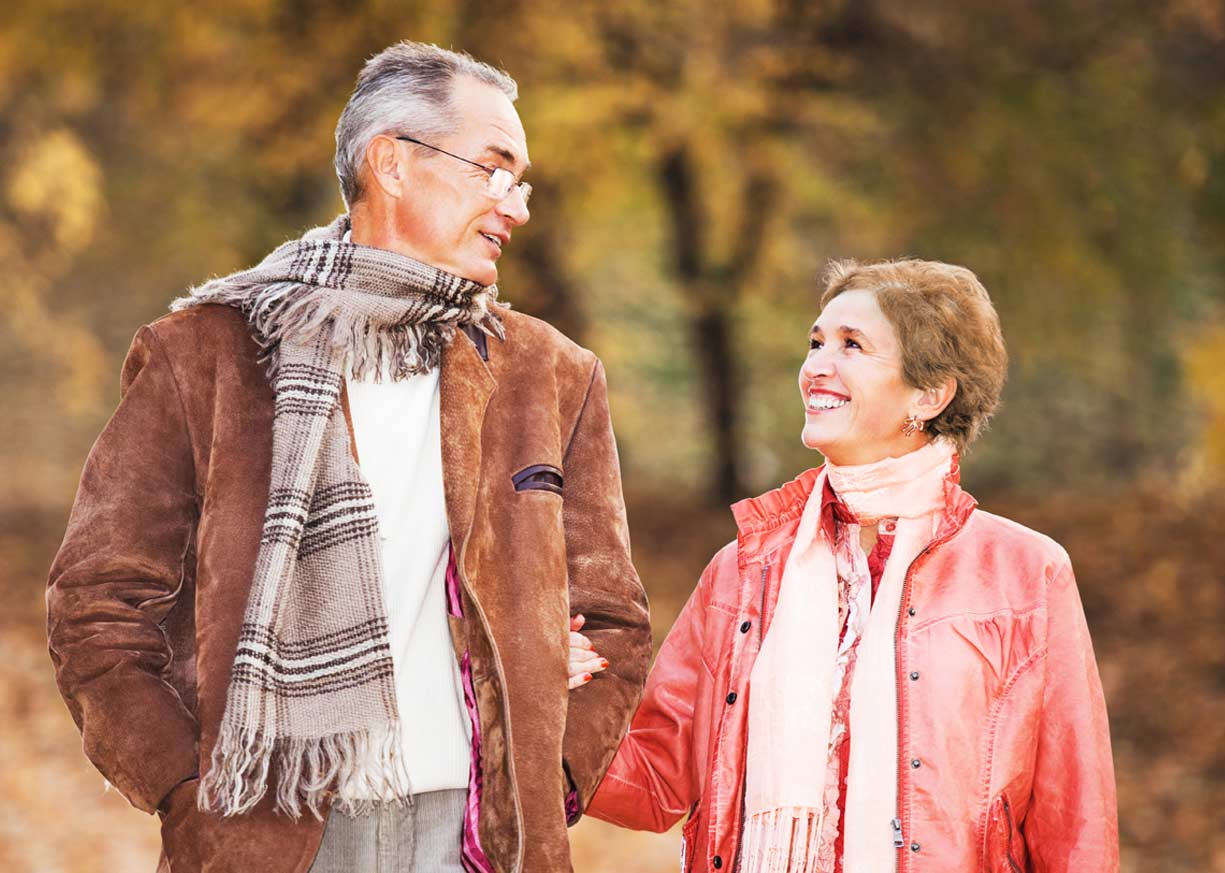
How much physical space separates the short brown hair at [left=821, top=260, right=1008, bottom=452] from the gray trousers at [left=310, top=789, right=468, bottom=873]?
3.88ft

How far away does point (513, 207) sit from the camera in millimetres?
2676

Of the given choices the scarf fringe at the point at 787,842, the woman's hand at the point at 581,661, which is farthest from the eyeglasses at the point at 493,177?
the scarf fringe at the point at 787,842

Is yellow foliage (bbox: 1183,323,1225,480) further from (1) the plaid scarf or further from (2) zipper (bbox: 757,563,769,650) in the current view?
(1) the plaid scarf

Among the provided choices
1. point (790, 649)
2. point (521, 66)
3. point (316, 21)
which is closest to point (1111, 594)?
point (521, 66)

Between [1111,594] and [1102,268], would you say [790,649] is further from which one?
[1102,268]

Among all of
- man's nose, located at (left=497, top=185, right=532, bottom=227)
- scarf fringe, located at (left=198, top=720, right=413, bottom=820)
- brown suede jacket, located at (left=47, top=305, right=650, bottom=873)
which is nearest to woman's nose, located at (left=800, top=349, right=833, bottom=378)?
brown suede jacket, located at (left=47, top=305, right=650, bottom=873)

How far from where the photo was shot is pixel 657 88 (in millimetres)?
9656

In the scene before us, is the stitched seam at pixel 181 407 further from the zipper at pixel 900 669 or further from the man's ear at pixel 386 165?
the zipper at pixel 900 669

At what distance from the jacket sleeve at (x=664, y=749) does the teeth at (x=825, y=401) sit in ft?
1.26

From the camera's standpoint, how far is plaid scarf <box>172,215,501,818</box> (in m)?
2.34

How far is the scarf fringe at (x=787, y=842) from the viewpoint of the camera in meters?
2.70

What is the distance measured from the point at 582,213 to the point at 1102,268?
344 centimetres

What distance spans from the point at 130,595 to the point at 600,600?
2.52ft

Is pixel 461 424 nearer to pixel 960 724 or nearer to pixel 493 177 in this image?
pixel 493 177
